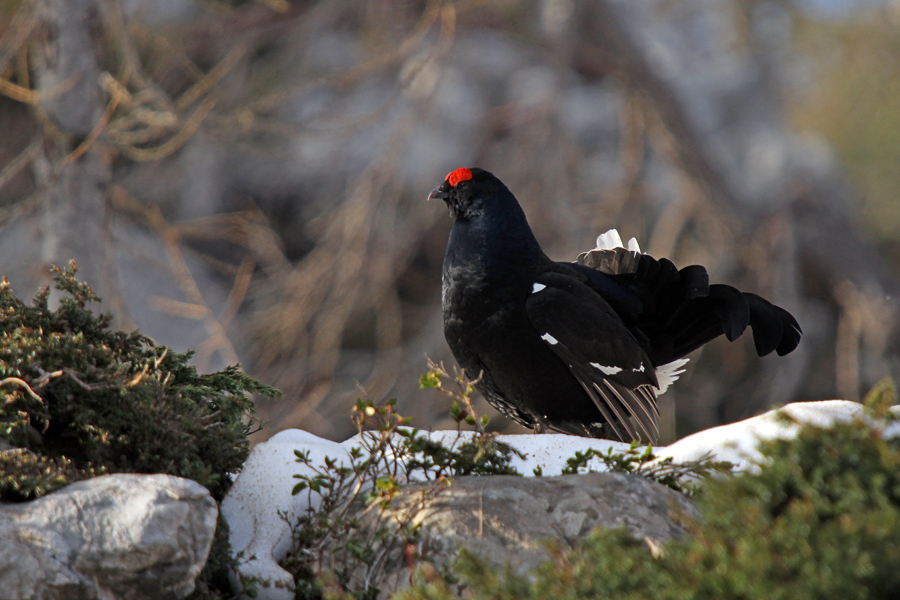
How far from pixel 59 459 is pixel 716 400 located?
9607 mm

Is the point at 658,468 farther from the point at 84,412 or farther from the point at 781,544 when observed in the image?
the point at 84,412

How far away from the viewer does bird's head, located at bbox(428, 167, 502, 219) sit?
12.3ft

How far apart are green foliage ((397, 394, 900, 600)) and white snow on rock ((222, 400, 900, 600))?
68cm

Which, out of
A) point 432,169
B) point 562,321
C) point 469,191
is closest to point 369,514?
point 562,321

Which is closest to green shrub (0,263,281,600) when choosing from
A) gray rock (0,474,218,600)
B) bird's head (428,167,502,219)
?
gray rock (0,474,218,600)

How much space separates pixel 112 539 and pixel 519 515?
0.96m

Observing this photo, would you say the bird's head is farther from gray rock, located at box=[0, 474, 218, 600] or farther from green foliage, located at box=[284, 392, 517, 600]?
gray rock, located at box=[0, 474, 218, 600]

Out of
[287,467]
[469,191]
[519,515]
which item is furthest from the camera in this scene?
[469,191]

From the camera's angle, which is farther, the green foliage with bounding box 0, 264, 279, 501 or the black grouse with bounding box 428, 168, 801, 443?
the black grouse with bounding box 428, 168, 801, 443

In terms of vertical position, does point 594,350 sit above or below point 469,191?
below

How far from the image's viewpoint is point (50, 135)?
4.56m

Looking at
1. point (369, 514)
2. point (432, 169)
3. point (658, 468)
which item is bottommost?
point (369, 514)

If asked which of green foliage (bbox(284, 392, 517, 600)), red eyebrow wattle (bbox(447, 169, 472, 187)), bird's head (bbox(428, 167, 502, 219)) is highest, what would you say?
red eyebrow wattle (bbox(447, 169, 472, 187))

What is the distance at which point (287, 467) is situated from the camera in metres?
2.55
